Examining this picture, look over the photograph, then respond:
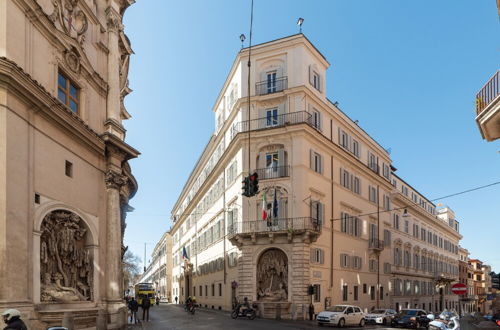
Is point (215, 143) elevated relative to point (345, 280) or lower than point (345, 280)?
elevated

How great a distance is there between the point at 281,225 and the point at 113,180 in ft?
50.9

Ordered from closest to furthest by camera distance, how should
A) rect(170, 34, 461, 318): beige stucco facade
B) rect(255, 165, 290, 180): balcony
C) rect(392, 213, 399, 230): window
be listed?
rect(170, 34, 461, 318): beige stucco facade
rect(255, 165, 290, 180): balcony
rect(392, 213, 399, 230): window

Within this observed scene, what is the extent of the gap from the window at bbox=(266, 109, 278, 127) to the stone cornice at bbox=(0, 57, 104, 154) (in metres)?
18.1

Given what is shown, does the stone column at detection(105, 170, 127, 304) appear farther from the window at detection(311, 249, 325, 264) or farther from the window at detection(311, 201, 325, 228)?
the window at detection(311, 201, 325, 228)

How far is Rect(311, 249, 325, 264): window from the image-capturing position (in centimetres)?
3538

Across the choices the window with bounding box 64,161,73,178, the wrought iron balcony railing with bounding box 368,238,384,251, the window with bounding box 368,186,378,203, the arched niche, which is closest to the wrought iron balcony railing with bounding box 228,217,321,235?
the wrought iron balcony railing with bounding box 368,238,384,251

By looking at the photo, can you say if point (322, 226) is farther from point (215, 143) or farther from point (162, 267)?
point (162, 267)

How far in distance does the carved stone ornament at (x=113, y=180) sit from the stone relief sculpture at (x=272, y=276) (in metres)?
15.3

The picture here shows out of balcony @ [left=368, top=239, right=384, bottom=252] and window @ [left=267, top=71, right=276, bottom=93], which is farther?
balcony @ [left=368, top=239, right=384, bottom=252]

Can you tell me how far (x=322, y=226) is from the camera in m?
37.5

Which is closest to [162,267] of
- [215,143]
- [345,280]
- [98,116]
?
[215,143]

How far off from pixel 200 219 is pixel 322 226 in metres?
24.5

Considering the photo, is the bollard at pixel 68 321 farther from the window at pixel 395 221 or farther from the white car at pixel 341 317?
the window at pixel 395 221

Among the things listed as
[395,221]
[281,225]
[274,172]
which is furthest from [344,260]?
[395,221]
